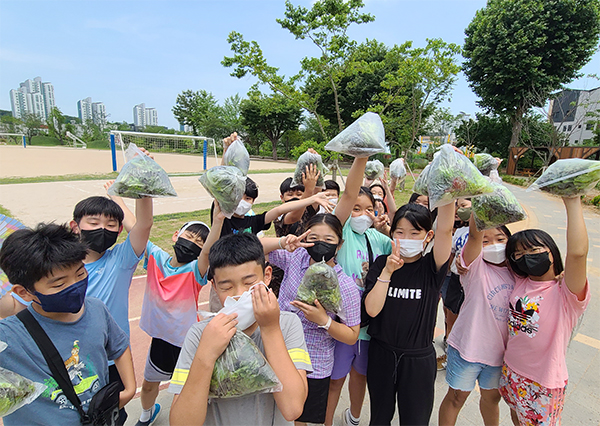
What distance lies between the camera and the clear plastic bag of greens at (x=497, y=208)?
175cm

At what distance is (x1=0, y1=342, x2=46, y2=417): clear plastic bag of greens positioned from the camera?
1.09m

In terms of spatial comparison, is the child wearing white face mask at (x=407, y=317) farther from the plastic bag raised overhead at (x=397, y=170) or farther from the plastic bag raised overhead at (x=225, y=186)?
the plastic bag raised overhead at (x=397, y=170)

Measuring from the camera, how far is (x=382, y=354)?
198 cm

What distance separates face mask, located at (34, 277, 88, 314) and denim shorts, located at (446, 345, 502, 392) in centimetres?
229

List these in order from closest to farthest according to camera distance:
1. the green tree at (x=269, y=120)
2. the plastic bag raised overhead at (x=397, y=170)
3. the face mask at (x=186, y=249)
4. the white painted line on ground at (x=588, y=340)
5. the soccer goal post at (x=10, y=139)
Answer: the face mask at (x=186, y=249)
the white painted line on ground at (x=588, y=340)
the plastic bag raised overhead at (x=397, y=170)
the green tree at (x=269, y=120)
the soccer goal post at (x=10, y=139)

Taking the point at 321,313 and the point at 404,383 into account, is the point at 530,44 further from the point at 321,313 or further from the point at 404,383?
the point at 321,313

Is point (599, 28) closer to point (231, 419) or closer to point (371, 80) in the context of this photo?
point (371, 80)

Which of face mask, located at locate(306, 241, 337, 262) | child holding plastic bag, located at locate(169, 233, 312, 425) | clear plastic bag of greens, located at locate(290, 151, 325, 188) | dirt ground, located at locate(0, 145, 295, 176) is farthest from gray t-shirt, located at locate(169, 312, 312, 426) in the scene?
dirt ground, located at locate(0, 145, 295, 176)

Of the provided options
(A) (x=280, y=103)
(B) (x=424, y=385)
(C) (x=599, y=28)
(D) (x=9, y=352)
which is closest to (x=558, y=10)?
(C) (x=599, y=28)

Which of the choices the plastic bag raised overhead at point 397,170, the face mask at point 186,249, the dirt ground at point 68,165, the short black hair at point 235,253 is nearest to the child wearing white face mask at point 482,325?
the short black hair at point 235,253

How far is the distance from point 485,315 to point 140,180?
2.33m

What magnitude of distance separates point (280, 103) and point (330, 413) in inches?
364

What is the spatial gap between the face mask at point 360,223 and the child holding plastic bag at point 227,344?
3.37 feet

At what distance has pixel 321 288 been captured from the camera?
1.67 meters
